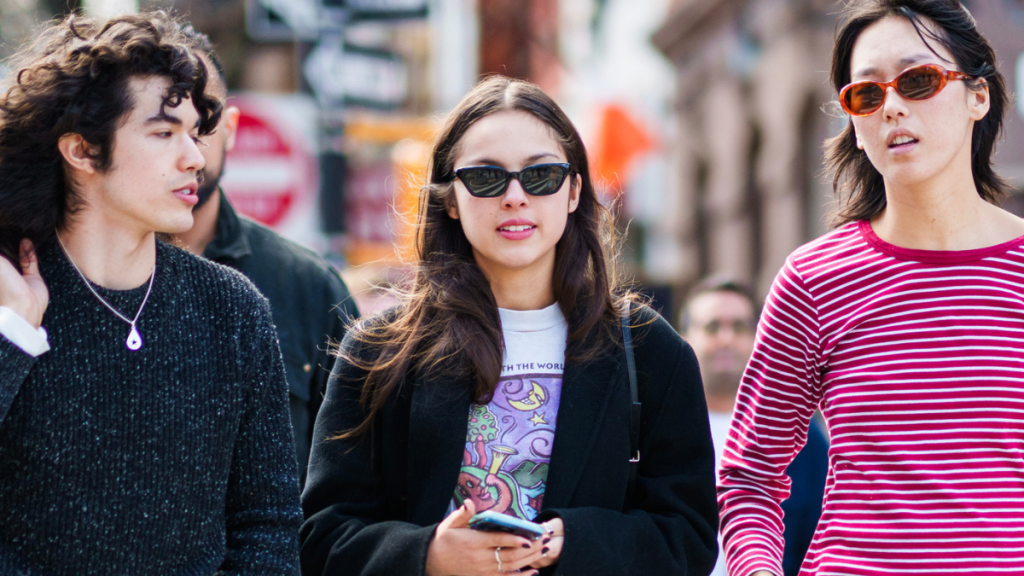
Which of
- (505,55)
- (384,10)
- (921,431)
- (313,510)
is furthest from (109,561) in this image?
(505,55)

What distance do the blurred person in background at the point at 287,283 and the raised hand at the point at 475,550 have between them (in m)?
1.33

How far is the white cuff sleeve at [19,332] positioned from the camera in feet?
7.63

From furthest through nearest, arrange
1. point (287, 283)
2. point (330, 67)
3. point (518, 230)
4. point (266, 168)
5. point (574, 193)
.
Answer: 1. point (330, 67)
2. point (266, 168)
3. point (287, 283)
4. point (574, 193)
5. point (518, 230)

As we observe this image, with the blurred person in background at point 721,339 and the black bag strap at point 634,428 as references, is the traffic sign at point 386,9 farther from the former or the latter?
the black bag strap at point 634,428

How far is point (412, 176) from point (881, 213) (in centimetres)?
140

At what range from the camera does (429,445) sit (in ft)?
9.18

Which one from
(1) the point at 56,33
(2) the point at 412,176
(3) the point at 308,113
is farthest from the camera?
(3) the point at 308,113

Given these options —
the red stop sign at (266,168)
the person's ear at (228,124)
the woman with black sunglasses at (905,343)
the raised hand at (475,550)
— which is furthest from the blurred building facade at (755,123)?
the raised hand at (475,550)

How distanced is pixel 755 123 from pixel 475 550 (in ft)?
70.2

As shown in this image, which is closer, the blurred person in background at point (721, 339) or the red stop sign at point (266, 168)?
the blurred person in background at point (721, 339)

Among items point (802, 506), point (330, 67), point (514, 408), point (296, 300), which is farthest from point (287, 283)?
point (330, 67)

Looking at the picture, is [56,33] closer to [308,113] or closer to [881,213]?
[881,213]

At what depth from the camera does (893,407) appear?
101 inches

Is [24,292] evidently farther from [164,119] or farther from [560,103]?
[560,103]
